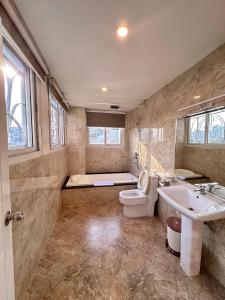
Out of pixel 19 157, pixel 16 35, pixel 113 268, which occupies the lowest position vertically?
pixel 113 268

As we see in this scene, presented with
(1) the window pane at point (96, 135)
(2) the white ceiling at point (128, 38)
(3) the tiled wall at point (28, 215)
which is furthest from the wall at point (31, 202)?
(1) the window pane at point (96, 135)

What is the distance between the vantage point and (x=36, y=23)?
3.78 feet

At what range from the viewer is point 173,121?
2197 millimetres

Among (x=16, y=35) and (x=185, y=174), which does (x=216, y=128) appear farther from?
(x=16, y=35)

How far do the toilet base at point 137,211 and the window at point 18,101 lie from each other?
6.25 feet

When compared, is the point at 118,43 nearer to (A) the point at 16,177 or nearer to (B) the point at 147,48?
(B) the point at 147,48

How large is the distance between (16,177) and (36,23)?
4.27ft

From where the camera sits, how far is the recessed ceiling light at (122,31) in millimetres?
1189

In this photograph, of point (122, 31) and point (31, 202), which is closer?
point (122, 31)

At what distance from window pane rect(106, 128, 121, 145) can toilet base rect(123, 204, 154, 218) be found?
7.49 ft

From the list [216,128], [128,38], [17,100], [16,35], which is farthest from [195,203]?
[16,35]

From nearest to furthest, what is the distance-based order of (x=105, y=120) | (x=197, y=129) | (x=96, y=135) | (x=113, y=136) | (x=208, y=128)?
(x=208, y=128) → (x=197, y=129) → (x=105, y=120) → (x=96, y=135) → (x=113, y=136)

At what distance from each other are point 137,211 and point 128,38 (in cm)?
254

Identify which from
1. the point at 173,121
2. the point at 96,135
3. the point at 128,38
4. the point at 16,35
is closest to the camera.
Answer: the point at 16,35
